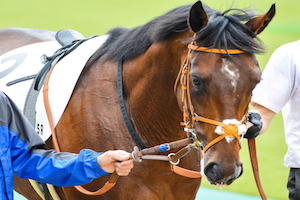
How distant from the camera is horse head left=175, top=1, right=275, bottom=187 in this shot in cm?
149

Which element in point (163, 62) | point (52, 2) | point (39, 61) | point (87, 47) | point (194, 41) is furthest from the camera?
point (52, 2)

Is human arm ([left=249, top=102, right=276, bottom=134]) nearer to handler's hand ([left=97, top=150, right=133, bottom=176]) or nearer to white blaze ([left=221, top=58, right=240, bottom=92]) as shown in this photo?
white blaze ([left=221, top=58, right=240, bottom=92])

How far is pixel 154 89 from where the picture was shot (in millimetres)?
1889

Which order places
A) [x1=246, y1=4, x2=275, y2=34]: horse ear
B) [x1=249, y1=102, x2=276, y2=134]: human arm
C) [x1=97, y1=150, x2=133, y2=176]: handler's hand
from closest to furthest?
[x1=97, y1=150, x2=133, y2=176]: handler's hand < [x1=246, y1=4, x2=275, y2=34]: horse ear < [x1=249, y1=102, x2=276, y2=134]: human arm

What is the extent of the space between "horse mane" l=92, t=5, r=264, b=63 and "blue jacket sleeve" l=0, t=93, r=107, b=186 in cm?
67

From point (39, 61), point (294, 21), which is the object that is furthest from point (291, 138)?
point (294, 21)

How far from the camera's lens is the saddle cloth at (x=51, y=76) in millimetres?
2076

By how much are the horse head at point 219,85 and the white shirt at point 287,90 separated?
37 centimetres

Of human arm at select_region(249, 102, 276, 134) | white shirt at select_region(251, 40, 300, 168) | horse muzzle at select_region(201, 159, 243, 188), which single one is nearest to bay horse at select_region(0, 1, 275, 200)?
horse muzzle at select_region(201, 159, 243, 188)

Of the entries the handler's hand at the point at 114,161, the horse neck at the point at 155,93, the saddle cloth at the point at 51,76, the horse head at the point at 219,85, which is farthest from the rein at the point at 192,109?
the saddle cloth at the point at 51,76

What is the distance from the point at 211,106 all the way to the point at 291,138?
2.33 ft

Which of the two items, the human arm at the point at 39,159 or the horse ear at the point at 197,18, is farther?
the horse ear at the point at 197,18

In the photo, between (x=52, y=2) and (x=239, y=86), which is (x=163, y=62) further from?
(x=52, y=2)

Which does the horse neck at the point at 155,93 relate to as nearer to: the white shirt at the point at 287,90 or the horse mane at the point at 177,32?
the horse mane at the point at 177,32
